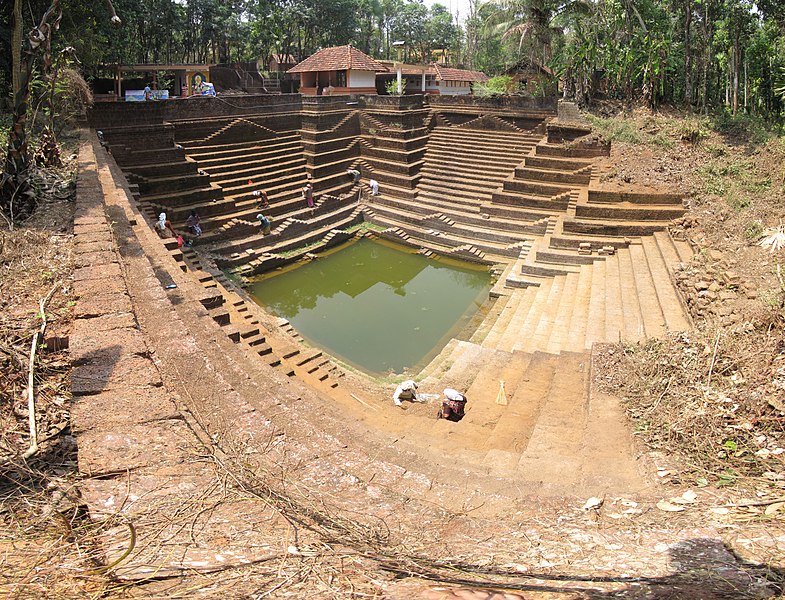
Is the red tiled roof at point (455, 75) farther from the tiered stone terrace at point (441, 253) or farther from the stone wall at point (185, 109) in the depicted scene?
the stone wall at point (185, 109)

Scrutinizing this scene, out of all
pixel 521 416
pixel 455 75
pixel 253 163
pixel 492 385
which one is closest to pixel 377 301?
pixel 492 385

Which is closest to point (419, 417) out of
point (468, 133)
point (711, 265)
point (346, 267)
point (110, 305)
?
point (110, 305)

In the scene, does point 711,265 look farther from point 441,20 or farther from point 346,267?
point 441,20

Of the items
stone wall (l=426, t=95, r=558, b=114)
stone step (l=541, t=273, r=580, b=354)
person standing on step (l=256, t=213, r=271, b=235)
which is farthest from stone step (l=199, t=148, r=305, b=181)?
stone step (l=541, t=273, r=580, b=354)

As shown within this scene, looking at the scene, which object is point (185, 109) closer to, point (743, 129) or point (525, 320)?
point (525, 320)

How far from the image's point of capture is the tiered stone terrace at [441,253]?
4777mm

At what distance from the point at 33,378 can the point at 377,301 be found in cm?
891

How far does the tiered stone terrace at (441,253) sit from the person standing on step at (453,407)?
8.7 inches

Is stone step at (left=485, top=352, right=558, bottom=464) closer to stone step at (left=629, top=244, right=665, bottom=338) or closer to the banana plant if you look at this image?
stone step at (left=629, top=244, right=665, bottom=338)

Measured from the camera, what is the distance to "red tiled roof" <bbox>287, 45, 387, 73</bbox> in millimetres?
24578

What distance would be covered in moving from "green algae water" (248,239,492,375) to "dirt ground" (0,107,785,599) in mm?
4432

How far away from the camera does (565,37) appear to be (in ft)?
74.6

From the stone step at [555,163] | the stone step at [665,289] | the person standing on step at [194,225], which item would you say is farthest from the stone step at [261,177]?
the stone step at [665,289]

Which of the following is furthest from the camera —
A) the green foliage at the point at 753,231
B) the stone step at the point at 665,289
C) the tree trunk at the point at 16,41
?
the green foliage at the point at 753,231
